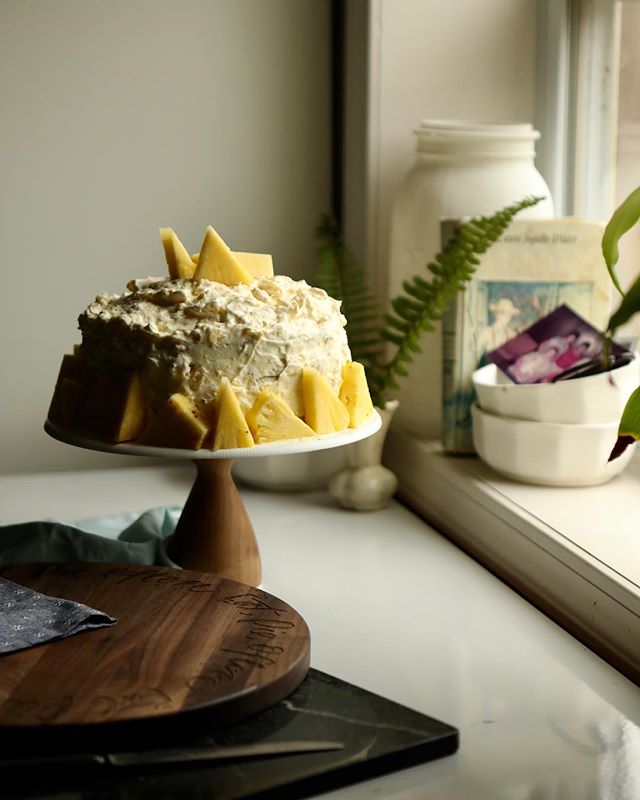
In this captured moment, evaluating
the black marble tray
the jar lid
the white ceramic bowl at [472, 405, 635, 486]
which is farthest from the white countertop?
the jar lid

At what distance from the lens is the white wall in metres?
1.75

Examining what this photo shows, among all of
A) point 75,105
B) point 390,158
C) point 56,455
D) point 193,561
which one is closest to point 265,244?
point 390,158

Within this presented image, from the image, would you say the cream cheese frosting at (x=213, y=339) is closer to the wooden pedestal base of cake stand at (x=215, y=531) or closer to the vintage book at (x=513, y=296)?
the wooden pedestal base of cake stand at (x=215, y=531)

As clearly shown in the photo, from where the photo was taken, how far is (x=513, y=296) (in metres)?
1.57

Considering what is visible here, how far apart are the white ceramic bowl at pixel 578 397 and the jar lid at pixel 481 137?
374mm

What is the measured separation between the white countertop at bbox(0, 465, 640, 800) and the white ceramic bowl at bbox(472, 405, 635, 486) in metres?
0.13

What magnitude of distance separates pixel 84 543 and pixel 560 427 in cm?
58

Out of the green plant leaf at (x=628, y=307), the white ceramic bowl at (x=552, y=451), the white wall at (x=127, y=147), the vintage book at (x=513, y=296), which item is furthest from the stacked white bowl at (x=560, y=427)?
the white wall at (x=127, y=147)

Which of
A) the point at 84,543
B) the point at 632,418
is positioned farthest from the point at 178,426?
the point at 632,418

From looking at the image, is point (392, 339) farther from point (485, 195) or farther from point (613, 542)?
point (613, 542)

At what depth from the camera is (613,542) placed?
1.21 metres

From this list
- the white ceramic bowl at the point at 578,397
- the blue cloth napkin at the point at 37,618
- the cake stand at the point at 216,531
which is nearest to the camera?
the blue cloth napkin at the point at 37,618

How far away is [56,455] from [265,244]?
0.49 meters

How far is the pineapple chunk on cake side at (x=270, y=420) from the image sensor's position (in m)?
1.09
